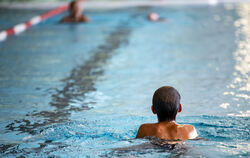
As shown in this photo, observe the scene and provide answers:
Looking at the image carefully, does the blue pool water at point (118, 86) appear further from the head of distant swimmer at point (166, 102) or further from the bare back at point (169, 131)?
the head of distant swimmer at point (166, 102)

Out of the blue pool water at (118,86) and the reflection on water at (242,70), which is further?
the reflection on water at (242,70)

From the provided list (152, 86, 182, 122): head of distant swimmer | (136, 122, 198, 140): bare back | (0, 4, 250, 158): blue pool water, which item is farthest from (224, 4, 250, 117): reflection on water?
(152, 86, 182, 122): head of distant swimmer

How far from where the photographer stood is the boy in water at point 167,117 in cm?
289

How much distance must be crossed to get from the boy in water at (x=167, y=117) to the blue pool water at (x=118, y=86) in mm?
94

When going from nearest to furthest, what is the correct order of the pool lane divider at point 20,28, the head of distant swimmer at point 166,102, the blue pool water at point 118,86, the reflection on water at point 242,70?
the head of distant swimmer at point 166,102 → the blue pool water at point 118,86 → the reflection on water at point 242,70 → the pool lane divider at point 20,28

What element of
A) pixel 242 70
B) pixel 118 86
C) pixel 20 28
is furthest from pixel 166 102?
pixel 20 28

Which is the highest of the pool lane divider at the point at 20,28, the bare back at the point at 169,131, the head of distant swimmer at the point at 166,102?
the pool lane divider at the point at 20,28

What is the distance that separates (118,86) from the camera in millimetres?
5129

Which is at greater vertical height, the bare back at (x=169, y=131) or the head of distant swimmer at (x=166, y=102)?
the head of distant swimmer at (x=166, y=102)

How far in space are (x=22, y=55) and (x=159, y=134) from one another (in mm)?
4716

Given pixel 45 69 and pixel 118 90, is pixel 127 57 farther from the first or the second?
pixel 118 90

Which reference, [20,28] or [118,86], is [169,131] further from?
[20,28]

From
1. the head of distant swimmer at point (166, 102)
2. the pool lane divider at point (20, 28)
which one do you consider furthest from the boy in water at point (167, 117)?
the pool lane divider at point (20, 28)

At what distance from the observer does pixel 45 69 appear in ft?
20.1
